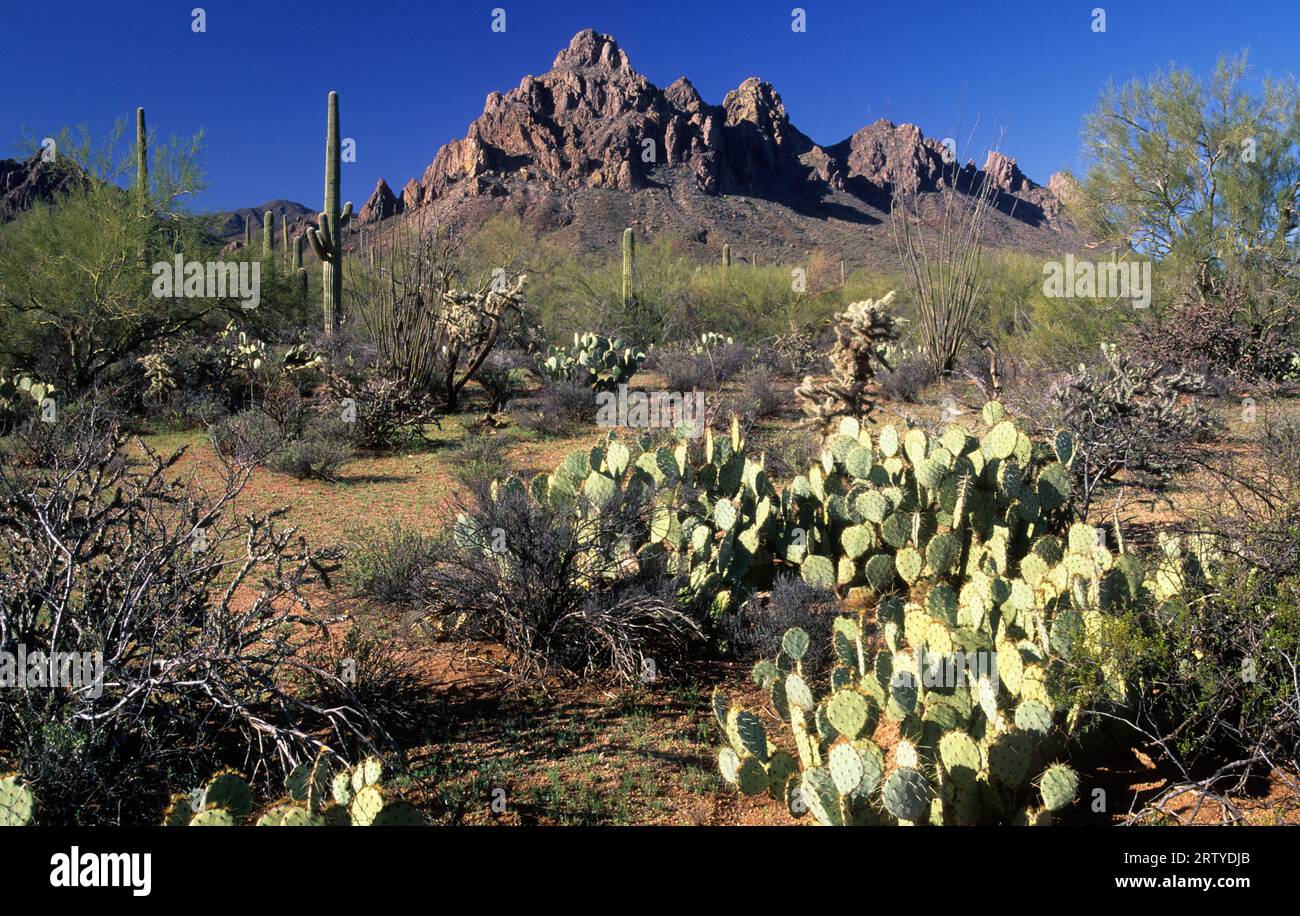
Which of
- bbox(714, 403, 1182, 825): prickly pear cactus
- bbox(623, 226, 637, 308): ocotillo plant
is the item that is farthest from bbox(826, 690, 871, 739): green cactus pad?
bbox(623, 226, 637, 308): ocotillo plant

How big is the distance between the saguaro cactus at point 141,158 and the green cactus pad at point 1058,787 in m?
16.2

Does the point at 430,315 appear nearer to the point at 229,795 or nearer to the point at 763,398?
the point at 763,398

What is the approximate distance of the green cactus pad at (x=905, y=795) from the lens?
279 cm

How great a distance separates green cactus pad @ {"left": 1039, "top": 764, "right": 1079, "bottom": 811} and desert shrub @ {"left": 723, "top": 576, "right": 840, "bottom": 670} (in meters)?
1.74

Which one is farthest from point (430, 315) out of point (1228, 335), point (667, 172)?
point (667, 172)

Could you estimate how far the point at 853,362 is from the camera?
8.84 meters

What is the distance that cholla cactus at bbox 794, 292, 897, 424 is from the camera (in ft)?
27.9

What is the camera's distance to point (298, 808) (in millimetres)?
2488

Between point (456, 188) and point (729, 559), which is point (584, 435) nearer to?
point (729, 559)

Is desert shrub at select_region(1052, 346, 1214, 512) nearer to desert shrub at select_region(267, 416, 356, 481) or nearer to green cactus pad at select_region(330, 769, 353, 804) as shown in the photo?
green cactus pad at select_region(330, 769, 353, 804)

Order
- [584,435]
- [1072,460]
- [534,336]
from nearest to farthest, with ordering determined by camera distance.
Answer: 1. [1072,460]
2. [584,435]
3. [534,336]

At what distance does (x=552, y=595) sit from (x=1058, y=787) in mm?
2602
